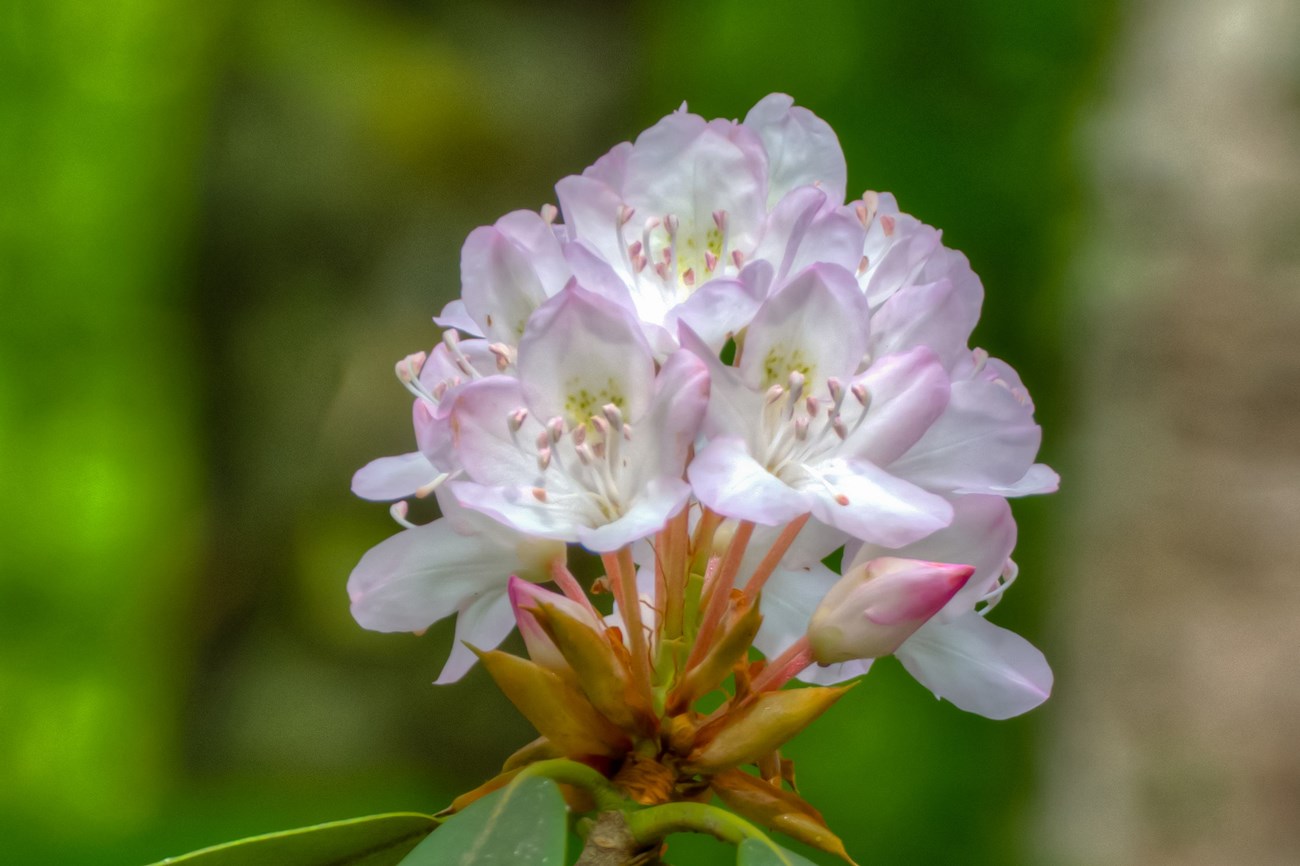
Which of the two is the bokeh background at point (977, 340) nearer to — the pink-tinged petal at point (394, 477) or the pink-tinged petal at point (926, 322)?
the pink-tinged petal at point (394, 477)

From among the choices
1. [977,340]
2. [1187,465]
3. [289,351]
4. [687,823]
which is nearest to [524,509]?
[687,823]

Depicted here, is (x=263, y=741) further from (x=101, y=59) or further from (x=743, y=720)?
(x=743, y=720)

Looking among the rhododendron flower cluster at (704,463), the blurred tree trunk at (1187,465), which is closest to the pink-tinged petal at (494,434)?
the rhododendron flower cluster at (704,463)

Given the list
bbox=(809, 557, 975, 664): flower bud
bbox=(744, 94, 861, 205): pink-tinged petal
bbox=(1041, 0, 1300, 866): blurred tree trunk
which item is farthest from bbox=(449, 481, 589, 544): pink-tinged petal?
bbox=(1041, 0, 1300, 866): blurred tree trunk

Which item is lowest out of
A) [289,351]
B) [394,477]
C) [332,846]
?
[289,351]

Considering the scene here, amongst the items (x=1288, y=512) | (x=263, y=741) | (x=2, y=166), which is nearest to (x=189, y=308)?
(x=2, y=166)

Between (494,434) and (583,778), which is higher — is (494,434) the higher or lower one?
the higher one

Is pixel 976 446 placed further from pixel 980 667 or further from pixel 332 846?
pixel 332 846
